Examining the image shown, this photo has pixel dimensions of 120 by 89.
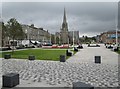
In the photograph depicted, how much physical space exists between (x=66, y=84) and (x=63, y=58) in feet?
33.6

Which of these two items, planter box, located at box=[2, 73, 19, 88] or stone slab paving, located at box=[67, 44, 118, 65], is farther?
stone slab paving, located at box=[67, 44, 118, 65]

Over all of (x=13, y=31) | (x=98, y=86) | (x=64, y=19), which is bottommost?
(x=98, y=86)

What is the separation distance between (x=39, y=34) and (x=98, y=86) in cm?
14098

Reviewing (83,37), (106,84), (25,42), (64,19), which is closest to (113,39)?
(83,37)

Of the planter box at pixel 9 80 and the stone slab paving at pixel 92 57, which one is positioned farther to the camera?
the stone slab paving at pixel 92 57

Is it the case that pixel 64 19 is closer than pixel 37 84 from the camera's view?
No

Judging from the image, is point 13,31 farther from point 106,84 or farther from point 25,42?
point 25,42

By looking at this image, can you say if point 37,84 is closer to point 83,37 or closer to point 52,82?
point 52,82

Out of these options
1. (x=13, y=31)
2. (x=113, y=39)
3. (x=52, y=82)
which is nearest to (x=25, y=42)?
(x=13, y=31)

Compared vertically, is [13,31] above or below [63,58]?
above

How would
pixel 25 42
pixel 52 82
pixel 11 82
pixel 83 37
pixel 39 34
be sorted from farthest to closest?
1. pixel 83 37
2. pixel 39 34
3. pixel 25 42
4. pixel 52 82
5. pixel 11 82

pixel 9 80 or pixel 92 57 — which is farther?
pixel 92 57

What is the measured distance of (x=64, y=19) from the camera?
116 m

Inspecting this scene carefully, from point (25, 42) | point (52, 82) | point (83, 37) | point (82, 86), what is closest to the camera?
point (82, 86)
